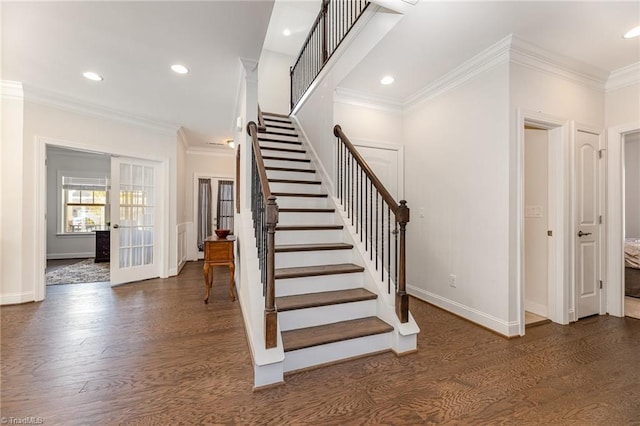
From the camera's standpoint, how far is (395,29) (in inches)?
96.4

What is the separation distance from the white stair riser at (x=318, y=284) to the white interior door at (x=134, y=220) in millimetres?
3262

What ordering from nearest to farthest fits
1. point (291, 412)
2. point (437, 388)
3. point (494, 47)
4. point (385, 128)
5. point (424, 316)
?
point (291, 412) → point (437, 388) → point (494, 47) → point (424, 316) → point (385, 128)

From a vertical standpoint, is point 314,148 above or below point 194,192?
above

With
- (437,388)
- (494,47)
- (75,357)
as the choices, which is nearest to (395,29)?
(494,47)

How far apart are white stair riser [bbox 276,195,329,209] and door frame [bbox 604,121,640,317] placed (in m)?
3.22

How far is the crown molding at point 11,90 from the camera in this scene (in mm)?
3229

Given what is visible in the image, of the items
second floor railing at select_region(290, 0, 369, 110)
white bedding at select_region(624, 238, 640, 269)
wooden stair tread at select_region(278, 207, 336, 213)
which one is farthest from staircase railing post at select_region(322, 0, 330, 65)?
white bedding at select_region(624, 238, 640, 269)

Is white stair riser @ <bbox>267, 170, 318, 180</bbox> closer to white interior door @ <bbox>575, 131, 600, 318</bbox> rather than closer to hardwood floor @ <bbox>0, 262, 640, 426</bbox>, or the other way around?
hardwood floor @ <bbox>0, 262, 640, 426</bbox>

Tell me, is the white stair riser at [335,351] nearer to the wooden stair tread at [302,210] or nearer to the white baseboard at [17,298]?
the wooden stair tread at [302,210]

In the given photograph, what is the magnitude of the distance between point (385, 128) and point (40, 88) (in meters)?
4.26

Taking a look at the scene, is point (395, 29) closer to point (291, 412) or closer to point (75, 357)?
point (291, 412)

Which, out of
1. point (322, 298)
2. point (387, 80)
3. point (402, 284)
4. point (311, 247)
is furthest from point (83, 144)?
point (402, 284)

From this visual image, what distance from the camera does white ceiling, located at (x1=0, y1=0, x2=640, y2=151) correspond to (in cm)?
211

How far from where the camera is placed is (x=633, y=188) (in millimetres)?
6090
